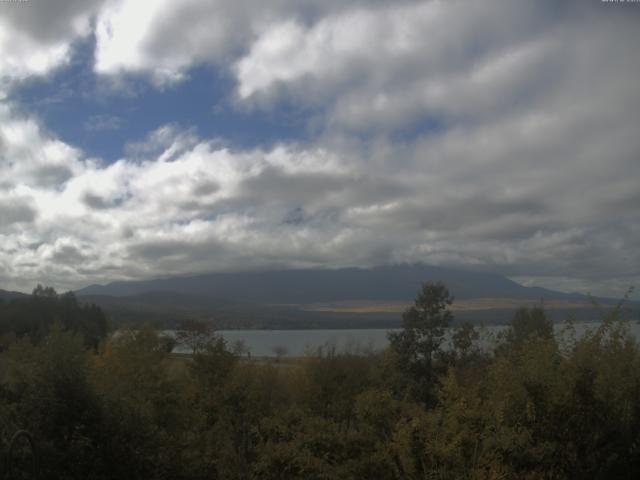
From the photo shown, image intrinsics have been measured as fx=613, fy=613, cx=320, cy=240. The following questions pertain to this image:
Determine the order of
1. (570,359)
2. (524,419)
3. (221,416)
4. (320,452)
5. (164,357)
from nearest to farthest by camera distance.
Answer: (524,419) → (570,359) → (320,452) → (221,416) → (164,357)

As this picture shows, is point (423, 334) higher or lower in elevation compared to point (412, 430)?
higher

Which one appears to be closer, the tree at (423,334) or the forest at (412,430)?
the forest at (412,430)

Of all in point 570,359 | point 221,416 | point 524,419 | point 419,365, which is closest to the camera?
point 524,419

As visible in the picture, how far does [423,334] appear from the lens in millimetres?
38906

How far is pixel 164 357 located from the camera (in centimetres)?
2983

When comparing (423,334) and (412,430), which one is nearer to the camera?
(412,430)

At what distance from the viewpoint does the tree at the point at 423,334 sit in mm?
38156

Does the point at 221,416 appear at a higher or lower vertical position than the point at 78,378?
lower

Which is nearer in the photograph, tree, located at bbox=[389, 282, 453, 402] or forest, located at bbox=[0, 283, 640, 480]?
forest, located at bbox=[0, 283, 640, 480]

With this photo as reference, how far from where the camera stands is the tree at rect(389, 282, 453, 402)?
3816 centimetres

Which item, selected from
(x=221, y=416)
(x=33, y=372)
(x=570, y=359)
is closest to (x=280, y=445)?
(x=33, y=372)

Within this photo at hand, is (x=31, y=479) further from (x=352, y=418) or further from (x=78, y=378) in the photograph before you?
(x=352, y=418)

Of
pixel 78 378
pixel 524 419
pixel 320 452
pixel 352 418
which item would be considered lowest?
pixel 352 418

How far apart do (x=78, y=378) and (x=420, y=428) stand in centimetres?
→ 767
